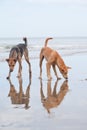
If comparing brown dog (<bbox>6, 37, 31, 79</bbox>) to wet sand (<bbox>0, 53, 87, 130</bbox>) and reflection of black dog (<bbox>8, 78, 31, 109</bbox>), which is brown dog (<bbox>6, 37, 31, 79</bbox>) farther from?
reflection of black dog (<bbox>8, 78, 31, 109</bbox>)

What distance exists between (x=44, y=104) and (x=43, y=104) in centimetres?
2

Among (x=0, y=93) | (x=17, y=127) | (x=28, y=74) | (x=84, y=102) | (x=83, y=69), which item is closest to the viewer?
(x=17, y=127)

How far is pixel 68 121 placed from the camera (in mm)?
8453

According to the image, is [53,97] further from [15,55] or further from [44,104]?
[15,55]

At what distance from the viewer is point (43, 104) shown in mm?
10391

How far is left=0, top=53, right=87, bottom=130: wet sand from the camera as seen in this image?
827cm

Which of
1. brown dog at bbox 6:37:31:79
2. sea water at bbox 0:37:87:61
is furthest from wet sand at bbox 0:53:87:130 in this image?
sea water at bbox 0:37:87:61

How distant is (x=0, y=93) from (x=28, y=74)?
553 cm

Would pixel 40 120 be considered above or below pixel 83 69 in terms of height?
above

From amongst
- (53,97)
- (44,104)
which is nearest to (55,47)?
(53,97)

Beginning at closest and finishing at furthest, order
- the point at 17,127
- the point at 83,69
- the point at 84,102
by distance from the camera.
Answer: the point at 17,127 → the point at 84,102 → the point at 83,69

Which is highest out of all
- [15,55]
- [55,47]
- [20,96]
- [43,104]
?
[43,104]

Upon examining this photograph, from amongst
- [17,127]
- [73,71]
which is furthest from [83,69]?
[17,127]

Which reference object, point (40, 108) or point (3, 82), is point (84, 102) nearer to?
point (40, 108)
